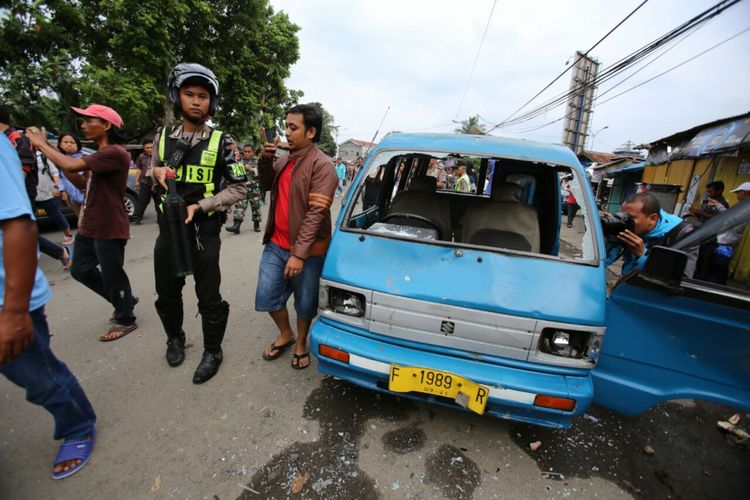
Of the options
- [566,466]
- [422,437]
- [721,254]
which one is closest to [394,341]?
[422,437]

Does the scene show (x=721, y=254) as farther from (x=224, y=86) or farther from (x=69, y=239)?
(x=224, y=86)

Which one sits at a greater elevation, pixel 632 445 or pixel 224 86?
pixel 224 86

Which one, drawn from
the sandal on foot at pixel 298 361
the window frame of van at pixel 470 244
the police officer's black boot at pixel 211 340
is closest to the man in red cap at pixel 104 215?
the police officer's black boot at pixel 211 340

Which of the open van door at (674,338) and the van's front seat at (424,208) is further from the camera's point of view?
the van's front seat at (424,208)

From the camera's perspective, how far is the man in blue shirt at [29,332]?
1.22 meters

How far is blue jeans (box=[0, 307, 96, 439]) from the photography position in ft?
4.95

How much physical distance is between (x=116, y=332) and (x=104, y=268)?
0.64m

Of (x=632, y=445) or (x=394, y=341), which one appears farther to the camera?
(x=632, y=445)

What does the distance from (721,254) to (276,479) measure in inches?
179

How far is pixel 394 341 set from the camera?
2.03 metres

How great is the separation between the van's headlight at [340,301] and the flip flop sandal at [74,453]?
4.84ft

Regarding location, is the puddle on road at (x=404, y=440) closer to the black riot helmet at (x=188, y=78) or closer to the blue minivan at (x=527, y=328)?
the blue minivan at (x=527, y=328)

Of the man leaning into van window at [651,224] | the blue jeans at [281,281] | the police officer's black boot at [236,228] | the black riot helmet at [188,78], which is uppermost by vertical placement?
the black riot helmet at [188,78]

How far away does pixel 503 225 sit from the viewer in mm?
2623
